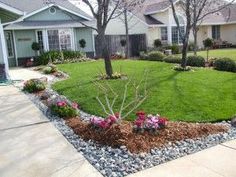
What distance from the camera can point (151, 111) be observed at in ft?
25.8

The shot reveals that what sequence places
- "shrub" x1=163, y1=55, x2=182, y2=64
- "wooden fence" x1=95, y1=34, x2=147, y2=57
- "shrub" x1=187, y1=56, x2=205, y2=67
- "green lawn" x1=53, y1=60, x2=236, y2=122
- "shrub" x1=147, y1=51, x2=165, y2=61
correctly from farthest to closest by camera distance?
"wooden fence" x1=95, y1=34, x2=147, y2=57
"shrub" x1=147, y1=51, x2=165, y2=61
"shrub" x1=163, y1=55, x2=182, y2=64
"shrub" x1=187, y1=56, x2=205, y2=67
"green lawn" x1=53, y1=60, x2=236, y2=122

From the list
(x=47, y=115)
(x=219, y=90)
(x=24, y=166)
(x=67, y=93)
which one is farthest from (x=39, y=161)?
(x=219, y=90)

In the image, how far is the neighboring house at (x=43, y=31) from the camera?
23.6 m

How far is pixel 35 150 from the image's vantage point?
5.67 m

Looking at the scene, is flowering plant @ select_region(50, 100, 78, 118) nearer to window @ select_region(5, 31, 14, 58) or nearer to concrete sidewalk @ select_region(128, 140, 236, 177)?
concrete sidewalk @ select_region(128, 140, 236, 177)

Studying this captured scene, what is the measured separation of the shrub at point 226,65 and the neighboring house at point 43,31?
1186 centimetres

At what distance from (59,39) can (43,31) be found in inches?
58.8

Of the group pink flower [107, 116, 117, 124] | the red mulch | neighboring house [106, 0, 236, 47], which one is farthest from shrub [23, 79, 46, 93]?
neighboring house [106, 0, 236, 47]

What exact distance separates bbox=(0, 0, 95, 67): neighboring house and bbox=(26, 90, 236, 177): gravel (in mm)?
18614

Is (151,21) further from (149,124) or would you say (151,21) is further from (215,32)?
(149,124)

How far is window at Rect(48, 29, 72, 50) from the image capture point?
82.2ft

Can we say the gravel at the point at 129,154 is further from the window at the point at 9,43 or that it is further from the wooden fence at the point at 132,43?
the wooden fence at the point at 132,43

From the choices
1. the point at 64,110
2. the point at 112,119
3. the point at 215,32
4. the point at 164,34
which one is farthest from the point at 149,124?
the point at 215,32

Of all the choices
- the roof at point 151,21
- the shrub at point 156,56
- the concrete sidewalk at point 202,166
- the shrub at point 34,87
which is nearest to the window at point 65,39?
the shrub at point 156,56
